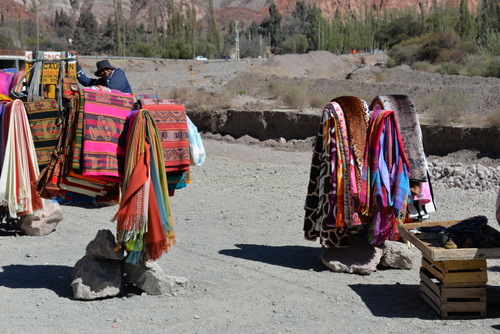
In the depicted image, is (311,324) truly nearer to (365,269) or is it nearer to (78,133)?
(365,269)

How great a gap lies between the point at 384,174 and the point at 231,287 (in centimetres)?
175

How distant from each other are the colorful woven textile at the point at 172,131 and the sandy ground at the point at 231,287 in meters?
1.16

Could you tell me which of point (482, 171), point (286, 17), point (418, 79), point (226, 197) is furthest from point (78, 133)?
point (286, 17)

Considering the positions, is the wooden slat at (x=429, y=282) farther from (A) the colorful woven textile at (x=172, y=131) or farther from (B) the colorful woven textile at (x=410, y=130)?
(A) the colorful woven textile at (x=172, y=131)

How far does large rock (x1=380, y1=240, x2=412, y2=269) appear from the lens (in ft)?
22.6

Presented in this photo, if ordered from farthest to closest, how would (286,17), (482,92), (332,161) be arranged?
(286,17) < (482,92) < (332,161)

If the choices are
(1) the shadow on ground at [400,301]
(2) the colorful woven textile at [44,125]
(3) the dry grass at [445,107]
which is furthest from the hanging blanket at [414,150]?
(3) the dry grass at [445,107]

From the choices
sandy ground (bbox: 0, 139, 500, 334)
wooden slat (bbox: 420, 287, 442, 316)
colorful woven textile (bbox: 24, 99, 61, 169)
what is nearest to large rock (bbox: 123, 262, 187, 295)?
sandy ground (bbox: 0, 139, 500, 334)

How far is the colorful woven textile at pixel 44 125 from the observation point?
21.0 ft

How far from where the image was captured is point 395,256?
6.89m

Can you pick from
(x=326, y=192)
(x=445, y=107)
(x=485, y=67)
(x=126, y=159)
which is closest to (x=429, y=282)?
(x=326, y=192)

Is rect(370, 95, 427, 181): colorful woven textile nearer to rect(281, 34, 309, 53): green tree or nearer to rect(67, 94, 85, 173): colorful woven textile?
rect(67, 94, 85, 173): colorful woven textile

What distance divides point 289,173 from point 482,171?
3.58m

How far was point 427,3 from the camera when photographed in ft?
370
